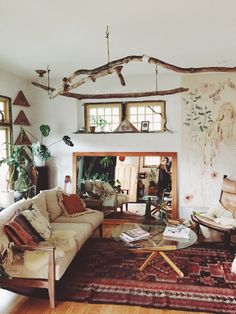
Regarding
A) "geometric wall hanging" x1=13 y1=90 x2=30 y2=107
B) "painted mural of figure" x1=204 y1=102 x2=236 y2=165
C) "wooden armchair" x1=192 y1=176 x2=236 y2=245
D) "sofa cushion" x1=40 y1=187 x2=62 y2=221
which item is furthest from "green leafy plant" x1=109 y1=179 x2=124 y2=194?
"geometric wall hanging" x1=13 y1=90 x2=30 y2=107

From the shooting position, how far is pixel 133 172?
5695mm

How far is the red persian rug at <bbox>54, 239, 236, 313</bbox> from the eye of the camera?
117 inches

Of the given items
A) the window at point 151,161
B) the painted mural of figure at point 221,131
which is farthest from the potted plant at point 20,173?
the painted mural of figure at point 221,131

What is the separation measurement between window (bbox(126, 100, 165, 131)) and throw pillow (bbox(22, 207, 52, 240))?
9.40 ft

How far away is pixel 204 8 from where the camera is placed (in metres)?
2.64

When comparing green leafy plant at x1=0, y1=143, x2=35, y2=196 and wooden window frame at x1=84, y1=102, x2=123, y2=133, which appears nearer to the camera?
green leafy plant at x1=0, y1=143, x2=35, y2=196

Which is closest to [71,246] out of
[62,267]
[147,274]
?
[62,267]

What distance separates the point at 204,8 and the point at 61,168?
411 cm

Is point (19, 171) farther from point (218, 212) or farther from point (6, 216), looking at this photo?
point (218, 212)

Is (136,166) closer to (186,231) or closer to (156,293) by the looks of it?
(186,231)

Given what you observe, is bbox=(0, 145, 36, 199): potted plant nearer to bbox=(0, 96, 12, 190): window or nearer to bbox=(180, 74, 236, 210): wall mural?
bbox=(0, 96, 12, 190): window

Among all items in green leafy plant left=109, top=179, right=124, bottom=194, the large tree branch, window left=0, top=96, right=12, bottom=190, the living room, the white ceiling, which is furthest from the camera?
green leafy plant left=109, top=179, right=124, bottom=194

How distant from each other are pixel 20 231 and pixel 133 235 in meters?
1.37

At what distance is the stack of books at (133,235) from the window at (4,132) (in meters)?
2.57
